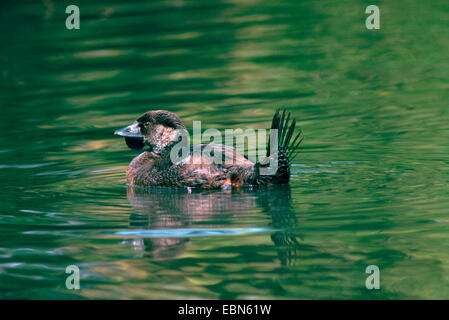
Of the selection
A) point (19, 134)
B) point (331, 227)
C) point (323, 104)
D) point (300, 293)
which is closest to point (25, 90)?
point (19, 134)

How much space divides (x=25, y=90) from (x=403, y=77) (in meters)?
6.14

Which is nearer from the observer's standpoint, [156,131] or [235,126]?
[156,131]

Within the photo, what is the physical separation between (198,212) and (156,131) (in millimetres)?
1616

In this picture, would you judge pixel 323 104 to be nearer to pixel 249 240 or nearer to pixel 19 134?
pixel 19 134

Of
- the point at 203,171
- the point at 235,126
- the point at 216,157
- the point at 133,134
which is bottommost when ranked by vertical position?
the point at 203,171

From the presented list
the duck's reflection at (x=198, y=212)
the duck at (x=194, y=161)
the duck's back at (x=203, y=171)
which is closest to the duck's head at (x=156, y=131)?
the duck at (x=194, y=161)

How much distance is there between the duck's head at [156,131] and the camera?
8.18m

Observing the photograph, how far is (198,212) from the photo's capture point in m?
6.92

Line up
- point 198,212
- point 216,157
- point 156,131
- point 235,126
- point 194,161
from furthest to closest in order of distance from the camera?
point 235,126 → point 156,131 → point 194,161 → point 216,157 → point 198,212

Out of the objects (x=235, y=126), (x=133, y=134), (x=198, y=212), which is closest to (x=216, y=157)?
(x=198, y=212)

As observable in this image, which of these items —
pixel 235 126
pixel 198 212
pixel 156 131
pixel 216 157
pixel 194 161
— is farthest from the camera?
pixel 235 126

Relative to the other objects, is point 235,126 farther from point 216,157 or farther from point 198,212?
point 198,212

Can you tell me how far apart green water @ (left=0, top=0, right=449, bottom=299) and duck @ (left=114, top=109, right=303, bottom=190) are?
16 centimetres

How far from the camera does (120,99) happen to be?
12492mm
